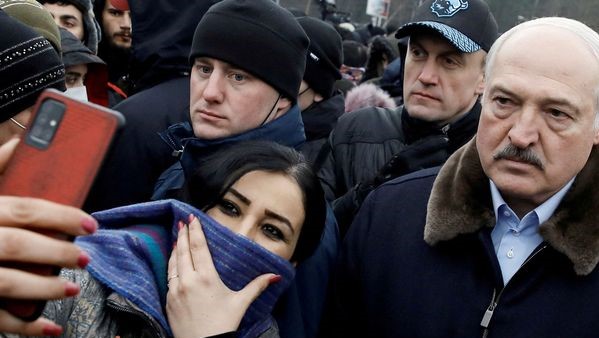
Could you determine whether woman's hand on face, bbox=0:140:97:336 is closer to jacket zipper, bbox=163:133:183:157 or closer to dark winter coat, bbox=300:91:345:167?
jacket zipper, bbox=163:133:183:157

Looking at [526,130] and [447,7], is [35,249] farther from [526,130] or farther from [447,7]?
[447,7]

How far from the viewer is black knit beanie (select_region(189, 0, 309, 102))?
2422 millimetres

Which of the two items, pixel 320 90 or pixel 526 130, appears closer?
pixel 526 130

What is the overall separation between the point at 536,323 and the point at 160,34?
76.8 inches

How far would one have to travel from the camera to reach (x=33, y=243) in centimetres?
89

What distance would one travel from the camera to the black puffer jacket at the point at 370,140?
9.26ft

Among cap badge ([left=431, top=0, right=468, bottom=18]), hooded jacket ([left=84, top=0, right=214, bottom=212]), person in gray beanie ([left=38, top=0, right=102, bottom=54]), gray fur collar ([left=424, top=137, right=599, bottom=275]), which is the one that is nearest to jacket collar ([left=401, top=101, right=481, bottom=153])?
cap badge ([left=431, top=0, right=468, bottom=18])

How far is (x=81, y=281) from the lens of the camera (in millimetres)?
1525

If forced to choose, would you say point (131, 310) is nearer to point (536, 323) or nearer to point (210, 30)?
point (536, 323)

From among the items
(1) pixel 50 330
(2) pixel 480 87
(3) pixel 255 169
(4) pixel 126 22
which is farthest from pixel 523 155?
(4) pixel 126 22

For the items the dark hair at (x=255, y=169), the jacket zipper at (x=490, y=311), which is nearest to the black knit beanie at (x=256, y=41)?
the dark hair at (x=255, y=169)

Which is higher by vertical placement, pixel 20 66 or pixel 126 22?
pixel 20 66

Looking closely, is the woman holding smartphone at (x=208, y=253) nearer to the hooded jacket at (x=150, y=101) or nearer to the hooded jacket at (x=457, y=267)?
the hooded jacket at (x=457, y=267)

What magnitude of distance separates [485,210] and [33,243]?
140 cm
